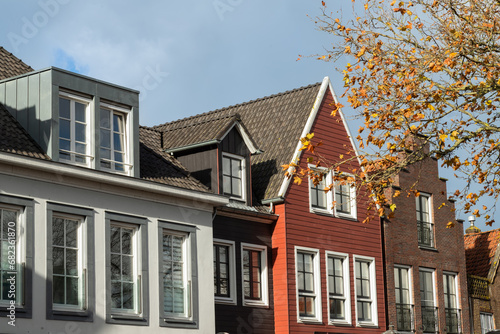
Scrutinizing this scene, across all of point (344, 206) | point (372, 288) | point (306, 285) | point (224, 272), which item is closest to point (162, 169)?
point (224, 272)

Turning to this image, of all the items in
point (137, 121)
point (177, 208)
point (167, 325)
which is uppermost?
point (137, 121)

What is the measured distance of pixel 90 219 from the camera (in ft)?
72.2

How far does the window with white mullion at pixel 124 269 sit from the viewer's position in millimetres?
22547

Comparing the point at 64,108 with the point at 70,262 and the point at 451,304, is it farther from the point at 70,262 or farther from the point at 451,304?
the point at 451,304

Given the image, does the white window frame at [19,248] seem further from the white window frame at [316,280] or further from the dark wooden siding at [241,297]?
the white window frame at [316,280]

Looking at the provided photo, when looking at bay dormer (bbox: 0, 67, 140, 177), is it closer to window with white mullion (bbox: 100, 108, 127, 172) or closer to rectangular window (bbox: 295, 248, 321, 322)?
window with white mullion (bbox: 100, 108, 127, 172)

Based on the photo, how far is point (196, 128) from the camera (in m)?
28.3

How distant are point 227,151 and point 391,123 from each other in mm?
9700

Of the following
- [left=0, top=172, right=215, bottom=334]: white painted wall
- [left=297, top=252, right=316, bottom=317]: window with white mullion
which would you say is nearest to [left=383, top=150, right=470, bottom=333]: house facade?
[left=297, top=252, right=316, bottom=317]: window with white mullion

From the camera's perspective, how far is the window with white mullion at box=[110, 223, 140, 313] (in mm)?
22547

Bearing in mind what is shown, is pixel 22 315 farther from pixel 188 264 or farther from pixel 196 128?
pixel 196 128

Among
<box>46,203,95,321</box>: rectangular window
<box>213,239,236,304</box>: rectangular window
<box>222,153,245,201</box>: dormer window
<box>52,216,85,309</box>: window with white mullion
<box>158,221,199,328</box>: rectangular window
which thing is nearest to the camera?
<box>46,203,95,321</box>: rectangular window

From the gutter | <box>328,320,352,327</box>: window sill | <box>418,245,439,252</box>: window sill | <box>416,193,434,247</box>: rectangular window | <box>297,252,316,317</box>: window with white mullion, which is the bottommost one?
<box>328,320,352,327</box>: window sill

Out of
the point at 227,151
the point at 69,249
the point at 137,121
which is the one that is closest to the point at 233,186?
the point at 227,151
